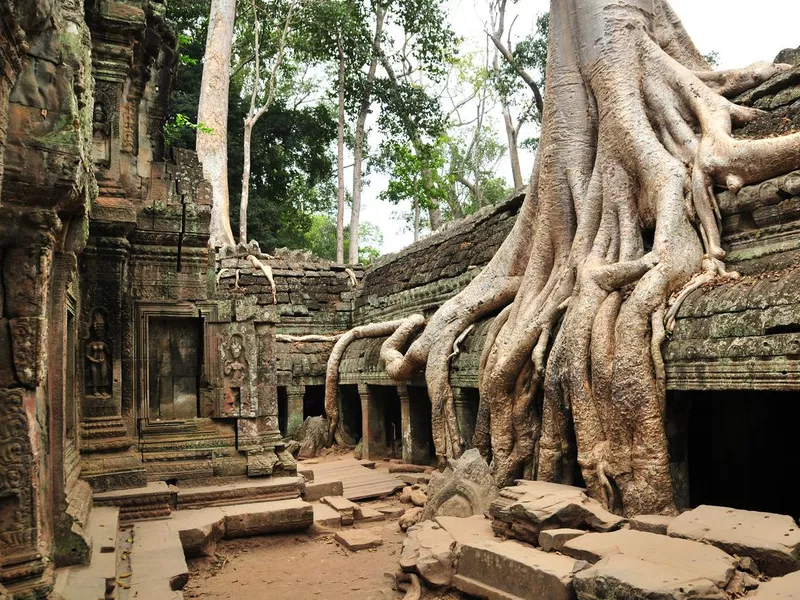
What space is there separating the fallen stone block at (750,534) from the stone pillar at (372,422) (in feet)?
21.6

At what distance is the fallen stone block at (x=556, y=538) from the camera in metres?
4.25

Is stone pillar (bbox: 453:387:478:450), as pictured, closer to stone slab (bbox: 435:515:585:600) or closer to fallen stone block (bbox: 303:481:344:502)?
fallen stone block (bbox: 303:481:344:502)

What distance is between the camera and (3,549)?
2.90 metres

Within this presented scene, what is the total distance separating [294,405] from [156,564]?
7.35 meters

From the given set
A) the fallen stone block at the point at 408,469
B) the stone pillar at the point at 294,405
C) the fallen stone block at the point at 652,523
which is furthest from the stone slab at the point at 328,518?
the stone pillar at the point at 294,405

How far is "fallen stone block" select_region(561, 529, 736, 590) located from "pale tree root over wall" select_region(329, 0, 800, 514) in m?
0.87

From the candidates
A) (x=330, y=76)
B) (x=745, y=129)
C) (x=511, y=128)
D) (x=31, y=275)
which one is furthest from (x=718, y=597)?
(x=330, y=76)

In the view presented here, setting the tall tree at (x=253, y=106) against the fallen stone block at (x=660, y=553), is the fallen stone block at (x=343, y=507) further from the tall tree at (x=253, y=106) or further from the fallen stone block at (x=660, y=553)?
the tall tree at (x=253, y=106)

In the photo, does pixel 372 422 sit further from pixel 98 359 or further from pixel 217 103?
pixel 217 103

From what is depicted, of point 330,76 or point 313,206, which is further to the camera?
point 313,206


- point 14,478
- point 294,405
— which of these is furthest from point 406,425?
point 14,478

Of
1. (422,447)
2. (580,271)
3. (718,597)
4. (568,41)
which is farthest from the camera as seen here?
(422,447)

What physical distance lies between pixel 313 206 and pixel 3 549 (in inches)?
862

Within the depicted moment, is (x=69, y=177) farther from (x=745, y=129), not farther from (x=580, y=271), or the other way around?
(x=745, y=129)
